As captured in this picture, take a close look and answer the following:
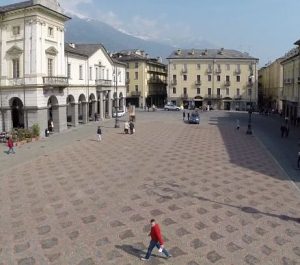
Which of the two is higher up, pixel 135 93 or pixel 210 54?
pixel 210 54

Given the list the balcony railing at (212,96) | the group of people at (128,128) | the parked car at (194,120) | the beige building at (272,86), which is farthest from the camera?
the balcony railing at (212,96)

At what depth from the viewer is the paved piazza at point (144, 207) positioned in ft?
43.6

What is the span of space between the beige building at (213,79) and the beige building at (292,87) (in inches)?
850

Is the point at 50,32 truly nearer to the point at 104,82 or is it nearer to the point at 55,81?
the point at 55,81

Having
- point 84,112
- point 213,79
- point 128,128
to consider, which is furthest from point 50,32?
point 213,79

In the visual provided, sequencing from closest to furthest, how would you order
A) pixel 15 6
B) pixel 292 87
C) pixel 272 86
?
pixel 15 6 → pixel 292 87 → pixel 272 86

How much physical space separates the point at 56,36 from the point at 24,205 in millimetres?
29866

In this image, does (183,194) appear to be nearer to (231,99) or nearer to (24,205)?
(24,205)

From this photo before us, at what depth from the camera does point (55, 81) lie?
1700 inches

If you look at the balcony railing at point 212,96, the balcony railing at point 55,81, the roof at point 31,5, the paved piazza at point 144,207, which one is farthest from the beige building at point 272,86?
the paved piazza at point 144,207

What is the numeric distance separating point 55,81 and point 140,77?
5185cm

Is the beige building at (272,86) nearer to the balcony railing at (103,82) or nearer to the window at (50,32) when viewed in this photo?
the balcony railing at (103,82)

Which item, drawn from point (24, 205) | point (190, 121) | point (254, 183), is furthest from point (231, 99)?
point (24, 205)

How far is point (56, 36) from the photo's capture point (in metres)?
44.1
